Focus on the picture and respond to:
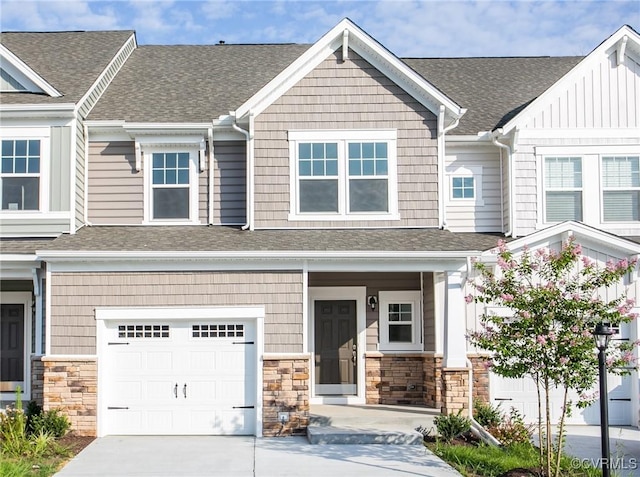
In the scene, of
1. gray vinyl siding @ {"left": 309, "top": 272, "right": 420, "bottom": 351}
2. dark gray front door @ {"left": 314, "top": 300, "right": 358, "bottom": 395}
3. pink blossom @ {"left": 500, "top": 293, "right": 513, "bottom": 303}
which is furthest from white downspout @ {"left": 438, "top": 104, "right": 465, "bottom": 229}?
pink blossom @ {"left": 500, "top": 293, "right": 513, "bottom": 303}

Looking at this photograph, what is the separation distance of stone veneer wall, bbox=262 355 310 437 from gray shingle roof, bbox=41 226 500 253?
1992 mm

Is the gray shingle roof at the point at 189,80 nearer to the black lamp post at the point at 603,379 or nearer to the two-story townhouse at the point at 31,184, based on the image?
the two-story townhouse at the point at 31,184

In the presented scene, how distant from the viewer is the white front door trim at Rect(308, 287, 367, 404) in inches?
651

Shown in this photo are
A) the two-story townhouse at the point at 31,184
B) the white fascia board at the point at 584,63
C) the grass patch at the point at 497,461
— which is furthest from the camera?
the white fascia board at the point at 584,63

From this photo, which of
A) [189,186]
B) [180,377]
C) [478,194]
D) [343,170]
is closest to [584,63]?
[478,194]

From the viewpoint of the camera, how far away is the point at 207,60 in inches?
761

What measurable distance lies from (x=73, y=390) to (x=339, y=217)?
18.3ft

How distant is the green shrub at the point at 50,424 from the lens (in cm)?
1323

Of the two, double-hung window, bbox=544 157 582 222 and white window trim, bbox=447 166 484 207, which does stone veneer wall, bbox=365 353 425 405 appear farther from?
double-hung window, bbox=544 157 582 222

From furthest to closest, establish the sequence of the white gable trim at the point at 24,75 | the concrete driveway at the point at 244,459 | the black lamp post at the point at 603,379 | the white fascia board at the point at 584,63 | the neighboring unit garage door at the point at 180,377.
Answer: the white fascia board at the point at 584,63, the white gable trim at the point at 24,75, the neighboring unit garage door at the point at 180,377, the concrete driveway at the point at 244,459, the black lamp post at the point at 603,379

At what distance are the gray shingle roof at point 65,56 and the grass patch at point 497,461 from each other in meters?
9.27

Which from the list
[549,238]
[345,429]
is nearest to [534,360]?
[345,429]

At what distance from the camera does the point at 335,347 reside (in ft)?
55.2

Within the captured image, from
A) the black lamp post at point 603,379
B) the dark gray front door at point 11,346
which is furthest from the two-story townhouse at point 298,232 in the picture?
the black lamp post at point 603,379
